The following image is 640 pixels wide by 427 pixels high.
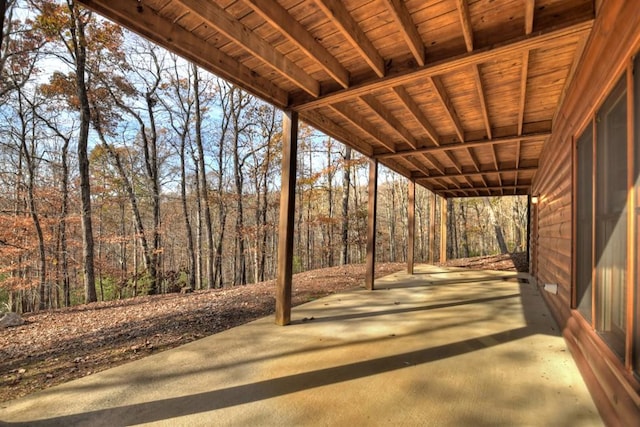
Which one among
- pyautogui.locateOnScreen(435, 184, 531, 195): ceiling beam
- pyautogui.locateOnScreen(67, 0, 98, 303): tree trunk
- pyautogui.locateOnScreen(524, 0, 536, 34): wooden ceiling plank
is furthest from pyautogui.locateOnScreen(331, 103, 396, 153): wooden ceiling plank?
pyautogui.locateOnScreen(67, 0, 98, 303): tree trunk

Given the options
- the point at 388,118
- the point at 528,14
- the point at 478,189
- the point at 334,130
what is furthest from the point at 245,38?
the point at 478,189

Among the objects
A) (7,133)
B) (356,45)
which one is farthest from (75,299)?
(356,45)

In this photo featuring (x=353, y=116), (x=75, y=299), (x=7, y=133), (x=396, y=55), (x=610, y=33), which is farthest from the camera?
(x=75, y=299)

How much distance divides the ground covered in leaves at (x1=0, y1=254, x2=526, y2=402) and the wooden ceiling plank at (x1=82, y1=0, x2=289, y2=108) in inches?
111

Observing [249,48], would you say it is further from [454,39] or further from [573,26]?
[573,26]

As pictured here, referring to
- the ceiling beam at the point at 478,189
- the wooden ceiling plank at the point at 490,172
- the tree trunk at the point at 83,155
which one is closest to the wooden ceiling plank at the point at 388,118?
the wooden ceiling plank at the point at 490,172

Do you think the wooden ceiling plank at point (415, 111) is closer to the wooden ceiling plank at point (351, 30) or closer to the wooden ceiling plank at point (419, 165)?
the wooden ceiling plank at point (351, 30)

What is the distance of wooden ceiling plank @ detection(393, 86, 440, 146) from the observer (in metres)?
3.43

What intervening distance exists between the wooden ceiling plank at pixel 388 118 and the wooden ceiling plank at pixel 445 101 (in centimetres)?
75

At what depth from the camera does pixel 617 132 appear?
5.96 feet

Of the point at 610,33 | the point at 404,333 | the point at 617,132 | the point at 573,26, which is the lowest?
the point at 404,333

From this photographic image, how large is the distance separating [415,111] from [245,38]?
7.85ft

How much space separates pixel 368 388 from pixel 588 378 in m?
1.64

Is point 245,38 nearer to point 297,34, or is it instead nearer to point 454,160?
point 297,34
